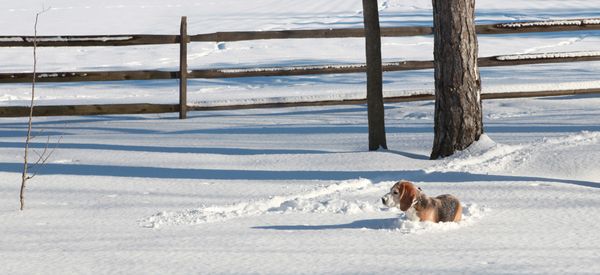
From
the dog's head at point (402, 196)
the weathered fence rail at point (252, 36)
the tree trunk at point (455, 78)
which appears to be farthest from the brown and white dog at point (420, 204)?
the weathered fence rail at point (252, 36)

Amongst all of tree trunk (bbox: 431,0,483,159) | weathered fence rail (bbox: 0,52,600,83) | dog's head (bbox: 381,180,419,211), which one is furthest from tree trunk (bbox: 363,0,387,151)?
weathered fence rail (bbox: 0,52,600,83)

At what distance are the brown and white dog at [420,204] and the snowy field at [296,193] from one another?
66 mm

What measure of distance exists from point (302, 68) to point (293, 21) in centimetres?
1747

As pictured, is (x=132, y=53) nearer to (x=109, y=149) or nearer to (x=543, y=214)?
(x=109, y=149)

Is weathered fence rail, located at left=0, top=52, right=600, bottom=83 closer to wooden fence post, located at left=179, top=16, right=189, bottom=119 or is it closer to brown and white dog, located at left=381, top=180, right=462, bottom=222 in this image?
wooden fence post, located at left=179, top=16, right=189, bottom=119

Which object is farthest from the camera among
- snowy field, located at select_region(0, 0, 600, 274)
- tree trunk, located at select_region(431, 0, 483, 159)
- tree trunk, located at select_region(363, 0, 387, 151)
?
tree trunk, located at select_region(363, 0, 387, 151)

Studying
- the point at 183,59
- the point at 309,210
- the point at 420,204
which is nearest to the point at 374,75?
the point at 309,210

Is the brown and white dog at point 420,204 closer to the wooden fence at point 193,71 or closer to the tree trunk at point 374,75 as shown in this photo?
the tree trunk at point 374,75

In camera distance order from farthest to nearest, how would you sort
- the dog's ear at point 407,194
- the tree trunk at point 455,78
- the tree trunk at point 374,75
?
1. the tree trunk at point 374,75
2. the tree trunk at point 455,78
3. the dog's ear at point 407,194

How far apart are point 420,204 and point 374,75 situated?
3.11m

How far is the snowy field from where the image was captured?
5.27 meters

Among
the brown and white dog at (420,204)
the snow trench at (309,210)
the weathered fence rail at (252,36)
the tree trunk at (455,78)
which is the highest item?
the weathered fence rail at (252,36)

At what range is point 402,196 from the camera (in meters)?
5.78

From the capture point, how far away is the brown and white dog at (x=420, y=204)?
5785 mm
